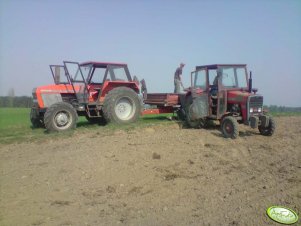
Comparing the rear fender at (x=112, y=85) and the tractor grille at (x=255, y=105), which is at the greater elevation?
the rear fender at (x=112, y=85)

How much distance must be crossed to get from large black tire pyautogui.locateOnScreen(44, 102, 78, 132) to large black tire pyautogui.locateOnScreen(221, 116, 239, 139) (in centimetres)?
442

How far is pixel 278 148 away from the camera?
873 cm

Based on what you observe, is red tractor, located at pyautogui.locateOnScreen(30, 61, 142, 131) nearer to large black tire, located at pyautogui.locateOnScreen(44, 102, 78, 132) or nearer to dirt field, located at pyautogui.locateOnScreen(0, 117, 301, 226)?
large black tire, located at pyautogui.locateOnScreen(44, 102, 78, 132)

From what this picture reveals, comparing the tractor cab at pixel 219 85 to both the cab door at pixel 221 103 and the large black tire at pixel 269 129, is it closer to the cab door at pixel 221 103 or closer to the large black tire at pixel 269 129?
the cab door at pixel 221 103

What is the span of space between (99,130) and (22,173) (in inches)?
154

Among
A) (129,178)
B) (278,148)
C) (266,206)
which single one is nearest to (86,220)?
(129,178)

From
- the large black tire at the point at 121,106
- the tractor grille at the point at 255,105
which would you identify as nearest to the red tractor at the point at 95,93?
the large black tire at the point at 121,106

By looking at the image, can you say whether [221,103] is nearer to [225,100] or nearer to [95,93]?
[225,100]

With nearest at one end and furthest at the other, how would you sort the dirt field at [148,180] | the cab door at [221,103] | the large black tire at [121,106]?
the dirt field at [148,180]
the cab door at [221,103]
the large black tire at [121,106]

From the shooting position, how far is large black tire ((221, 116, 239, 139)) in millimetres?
9953

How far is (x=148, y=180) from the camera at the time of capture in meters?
6.38

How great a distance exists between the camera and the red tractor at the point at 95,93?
11.6 m

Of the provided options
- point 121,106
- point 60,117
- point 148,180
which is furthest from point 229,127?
point 60,117

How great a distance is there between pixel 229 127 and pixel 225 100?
1.18 meters
